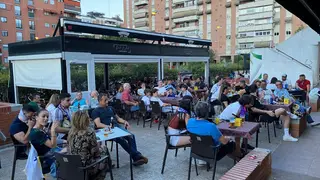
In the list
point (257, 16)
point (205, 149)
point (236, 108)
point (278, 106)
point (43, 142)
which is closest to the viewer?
point (43, 142)

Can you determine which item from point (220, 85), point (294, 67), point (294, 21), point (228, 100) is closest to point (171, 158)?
point (228, 100)

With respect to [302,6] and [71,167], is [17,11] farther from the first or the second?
[302,6]

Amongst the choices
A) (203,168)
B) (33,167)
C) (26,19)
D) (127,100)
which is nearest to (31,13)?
(26,19)

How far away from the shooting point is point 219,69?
25.9 meters

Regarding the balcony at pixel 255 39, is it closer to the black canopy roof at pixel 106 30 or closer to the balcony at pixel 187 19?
the balcony at pixel 187 19

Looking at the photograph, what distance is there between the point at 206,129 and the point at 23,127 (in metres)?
2.57

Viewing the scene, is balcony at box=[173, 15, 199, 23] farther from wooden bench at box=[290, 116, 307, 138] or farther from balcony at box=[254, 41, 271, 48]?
wooden bench at box=[290, 116, 307, 138]

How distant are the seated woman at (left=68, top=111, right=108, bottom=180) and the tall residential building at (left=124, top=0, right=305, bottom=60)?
4016cm

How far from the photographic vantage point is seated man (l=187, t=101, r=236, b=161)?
10.9 feet

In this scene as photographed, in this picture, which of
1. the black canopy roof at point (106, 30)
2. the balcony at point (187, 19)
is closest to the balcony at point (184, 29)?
A: the balcony at point (187, 19)

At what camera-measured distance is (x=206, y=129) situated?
132 inches

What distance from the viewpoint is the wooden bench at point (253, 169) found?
2865 mm

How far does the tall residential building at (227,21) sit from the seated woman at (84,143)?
4016cm

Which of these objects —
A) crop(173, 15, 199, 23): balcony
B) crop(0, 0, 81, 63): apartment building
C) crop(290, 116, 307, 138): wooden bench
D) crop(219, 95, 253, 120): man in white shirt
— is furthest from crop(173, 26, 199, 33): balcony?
crop(219, 95, 253, 120): man in white shirt
